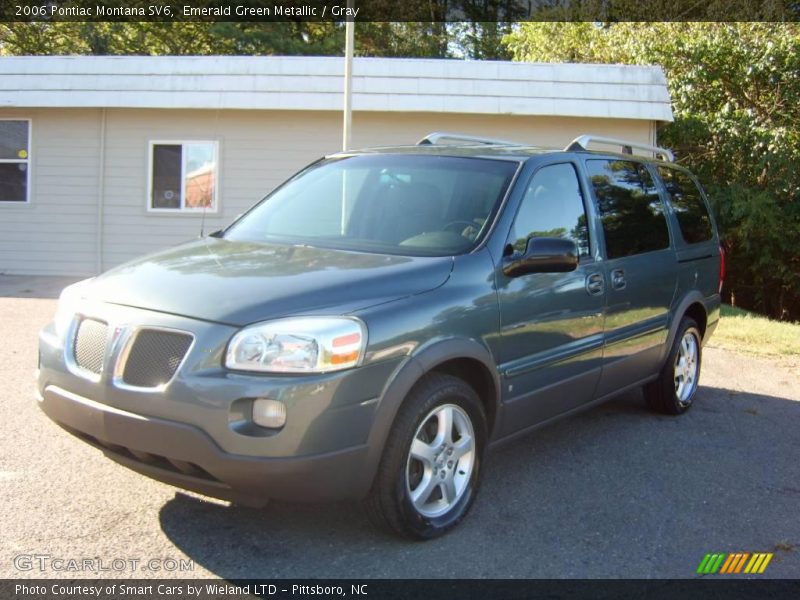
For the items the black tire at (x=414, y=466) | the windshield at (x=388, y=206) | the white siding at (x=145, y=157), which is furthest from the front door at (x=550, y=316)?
the white siding at (x=145, y=157)

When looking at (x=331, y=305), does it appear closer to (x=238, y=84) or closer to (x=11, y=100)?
(x=238, y=84)

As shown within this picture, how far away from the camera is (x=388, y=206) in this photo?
15.4ft

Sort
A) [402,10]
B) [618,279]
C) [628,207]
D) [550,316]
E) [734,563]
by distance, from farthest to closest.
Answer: [402,10], [628,207], [618,279], [550,316], [734,563]

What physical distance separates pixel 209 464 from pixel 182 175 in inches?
444

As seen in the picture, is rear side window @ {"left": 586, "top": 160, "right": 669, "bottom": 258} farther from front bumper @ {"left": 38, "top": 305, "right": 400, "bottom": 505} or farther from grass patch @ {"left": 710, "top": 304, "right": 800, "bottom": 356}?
grass patch @ {"left": 710, "top": 304, "right": 800, "bottom": 356}

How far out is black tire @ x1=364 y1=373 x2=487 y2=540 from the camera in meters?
3.61

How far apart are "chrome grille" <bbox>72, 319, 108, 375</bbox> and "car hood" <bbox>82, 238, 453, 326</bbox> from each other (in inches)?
5.1

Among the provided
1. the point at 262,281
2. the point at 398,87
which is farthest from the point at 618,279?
the point at 398,87

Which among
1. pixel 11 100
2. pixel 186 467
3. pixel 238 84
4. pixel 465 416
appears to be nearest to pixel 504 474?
pixel 465 416

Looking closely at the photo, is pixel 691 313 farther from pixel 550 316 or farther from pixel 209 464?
pixel 209 464

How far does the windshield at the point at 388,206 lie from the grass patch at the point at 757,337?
5797 millimetres

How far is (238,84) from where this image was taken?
13266 mm

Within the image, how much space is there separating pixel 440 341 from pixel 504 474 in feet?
4.66

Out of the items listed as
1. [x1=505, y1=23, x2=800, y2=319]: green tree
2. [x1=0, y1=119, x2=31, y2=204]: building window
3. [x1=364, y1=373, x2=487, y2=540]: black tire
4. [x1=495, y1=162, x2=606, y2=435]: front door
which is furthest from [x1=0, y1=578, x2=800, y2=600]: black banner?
[x1=0, y1=119, x2=31, y2=204]: building window
